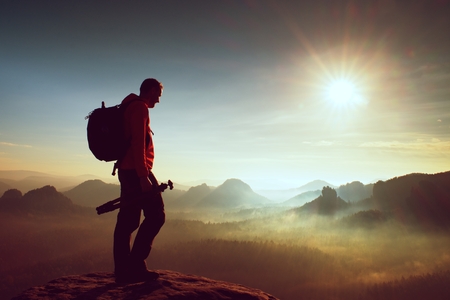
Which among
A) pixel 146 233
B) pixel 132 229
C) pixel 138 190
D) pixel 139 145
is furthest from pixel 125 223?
pixel 139 145

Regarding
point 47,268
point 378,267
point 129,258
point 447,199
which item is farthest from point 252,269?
point 129,258

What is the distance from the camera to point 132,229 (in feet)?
19.4

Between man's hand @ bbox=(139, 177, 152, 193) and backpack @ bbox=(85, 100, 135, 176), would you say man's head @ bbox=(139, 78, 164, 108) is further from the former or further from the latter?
man's hand @ bbox=(139, 177, 152, 193)

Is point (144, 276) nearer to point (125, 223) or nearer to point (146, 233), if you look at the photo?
point (146, 233)

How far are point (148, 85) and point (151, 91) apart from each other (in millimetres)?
158

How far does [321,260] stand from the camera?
184 meters

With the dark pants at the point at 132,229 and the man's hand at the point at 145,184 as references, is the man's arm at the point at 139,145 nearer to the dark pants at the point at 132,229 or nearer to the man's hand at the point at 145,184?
the man's hand at the point at 145,184

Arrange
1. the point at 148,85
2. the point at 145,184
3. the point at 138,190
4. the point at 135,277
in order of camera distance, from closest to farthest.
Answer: the point at 145,184 → the point at 138,190 → the point at 135,277 → the point at 148,85

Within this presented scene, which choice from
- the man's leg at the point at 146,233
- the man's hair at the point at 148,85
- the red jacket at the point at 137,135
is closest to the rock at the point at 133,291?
the man's leg at the point at 146,233

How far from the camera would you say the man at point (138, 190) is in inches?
215

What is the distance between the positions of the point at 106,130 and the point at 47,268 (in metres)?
204

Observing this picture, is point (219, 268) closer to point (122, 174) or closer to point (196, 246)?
point (196, 246)

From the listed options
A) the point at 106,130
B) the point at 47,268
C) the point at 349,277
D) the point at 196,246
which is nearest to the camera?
the point at 106,130

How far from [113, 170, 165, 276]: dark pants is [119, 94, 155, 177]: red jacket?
1.14ft
